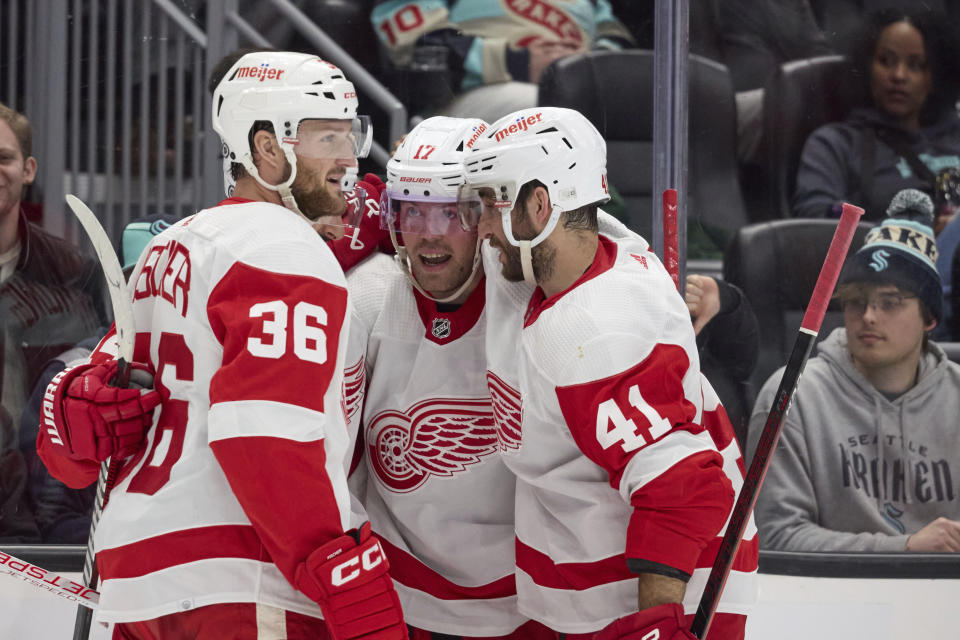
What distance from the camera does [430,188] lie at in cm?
182

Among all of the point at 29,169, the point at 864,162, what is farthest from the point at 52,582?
the point at 864,162

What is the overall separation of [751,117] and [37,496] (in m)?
2.08

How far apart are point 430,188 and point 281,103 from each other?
324 millimetres

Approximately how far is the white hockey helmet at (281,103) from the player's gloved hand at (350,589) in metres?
0.49

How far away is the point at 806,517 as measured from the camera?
262 centimetres

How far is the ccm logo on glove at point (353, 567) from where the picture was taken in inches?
53.6

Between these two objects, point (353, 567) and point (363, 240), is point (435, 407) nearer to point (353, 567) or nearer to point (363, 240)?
point (363, 240)

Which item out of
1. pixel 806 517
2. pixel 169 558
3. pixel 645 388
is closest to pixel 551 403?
pixel 645 388

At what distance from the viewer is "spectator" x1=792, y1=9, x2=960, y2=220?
308 centimetres

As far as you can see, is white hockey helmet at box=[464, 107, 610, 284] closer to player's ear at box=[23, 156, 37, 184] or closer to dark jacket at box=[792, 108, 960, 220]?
player's ear at box=[23, 156, 37, 184]

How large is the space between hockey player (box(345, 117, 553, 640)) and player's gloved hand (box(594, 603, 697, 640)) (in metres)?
0.41

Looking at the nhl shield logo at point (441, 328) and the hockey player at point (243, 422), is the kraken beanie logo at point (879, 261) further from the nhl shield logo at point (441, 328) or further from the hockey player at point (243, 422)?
the hockey player at point (243, 422)

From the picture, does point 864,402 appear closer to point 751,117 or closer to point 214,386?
point 751,117

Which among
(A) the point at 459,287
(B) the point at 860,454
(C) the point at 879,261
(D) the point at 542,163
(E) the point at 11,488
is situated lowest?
(E) the point at 11,488
